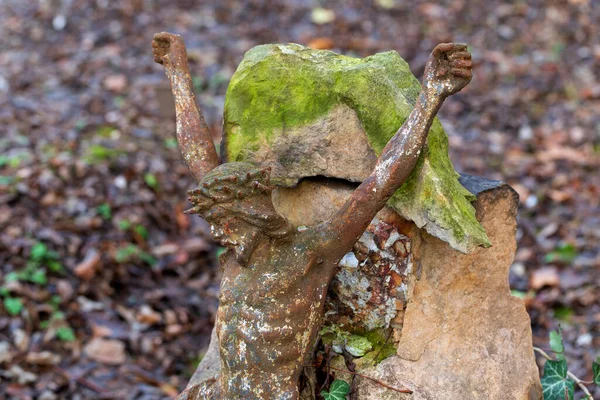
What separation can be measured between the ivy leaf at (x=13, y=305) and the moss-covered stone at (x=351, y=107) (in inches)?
89.5

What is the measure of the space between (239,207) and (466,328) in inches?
36.0

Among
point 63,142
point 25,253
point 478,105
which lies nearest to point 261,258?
point 25,253

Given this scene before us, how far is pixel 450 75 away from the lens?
7.36 feet

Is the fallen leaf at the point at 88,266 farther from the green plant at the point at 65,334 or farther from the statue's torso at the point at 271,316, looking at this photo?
the statue's torso at the point at 271,316

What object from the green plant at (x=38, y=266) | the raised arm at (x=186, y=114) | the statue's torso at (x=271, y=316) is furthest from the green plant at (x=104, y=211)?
the statue's torso at (x=271, y=316)

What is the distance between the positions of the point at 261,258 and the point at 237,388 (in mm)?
399

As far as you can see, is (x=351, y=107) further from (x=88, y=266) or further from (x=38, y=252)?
(x=38, y=252)

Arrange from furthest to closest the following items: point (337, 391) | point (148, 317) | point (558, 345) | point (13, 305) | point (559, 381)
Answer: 1. point (148, 317)
2. point (13, 305)
3. point (558, 345)
4. point (559, 381)
5. point (337, 391)

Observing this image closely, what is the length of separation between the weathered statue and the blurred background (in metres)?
1.96

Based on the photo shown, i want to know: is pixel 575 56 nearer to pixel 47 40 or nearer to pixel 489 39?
pixel 489 39

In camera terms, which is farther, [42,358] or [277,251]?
[42,358]

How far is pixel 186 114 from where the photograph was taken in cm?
272

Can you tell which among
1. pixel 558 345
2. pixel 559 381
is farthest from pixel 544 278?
pixel 559 381

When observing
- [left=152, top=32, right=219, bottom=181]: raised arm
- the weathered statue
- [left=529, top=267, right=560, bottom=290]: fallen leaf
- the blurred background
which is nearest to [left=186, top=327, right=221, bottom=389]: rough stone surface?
the weathered statue
